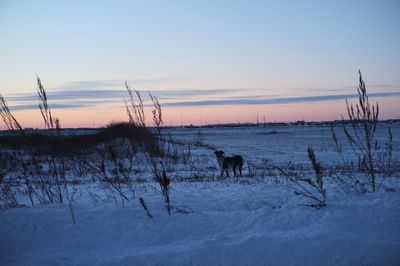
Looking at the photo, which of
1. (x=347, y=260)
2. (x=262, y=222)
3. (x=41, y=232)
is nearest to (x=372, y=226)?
(x=347, y=260)

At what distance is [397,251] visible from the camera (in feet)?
11.9

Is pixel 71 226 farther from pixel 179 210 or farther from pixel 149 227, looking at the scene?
pixel 179 210

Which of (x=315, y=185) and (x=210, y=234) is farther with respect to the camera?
(x=315, y=185)

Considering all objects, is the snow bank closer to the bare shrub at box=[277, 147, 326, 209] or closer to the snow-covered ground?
the snow-covered ground

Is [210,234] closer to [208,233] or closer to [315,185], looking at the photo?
[208,233]

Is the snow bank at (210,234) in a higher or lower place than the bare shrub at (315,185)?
lower

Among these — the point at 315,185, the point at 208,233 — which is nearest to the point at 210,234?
the point at 208,233

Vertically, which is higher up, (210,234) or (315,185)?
(315,185)

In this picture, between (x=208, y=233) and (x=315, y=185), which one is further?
(x=315, y=185)

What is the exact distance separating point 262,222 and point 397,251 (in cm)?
156

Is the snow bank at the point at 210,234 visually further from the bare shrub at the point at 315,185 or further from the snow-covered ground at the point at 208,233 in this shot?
the bare shrub at the point at 315,185

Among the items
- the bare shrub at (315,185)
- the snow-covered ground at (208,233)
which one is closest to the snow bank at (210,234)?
the snow-covered ground at (208,233)

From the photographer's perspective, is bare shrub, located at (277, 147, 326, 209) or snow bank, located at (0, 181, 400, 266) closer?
snow bank, located at (0, 181, 400, 266)

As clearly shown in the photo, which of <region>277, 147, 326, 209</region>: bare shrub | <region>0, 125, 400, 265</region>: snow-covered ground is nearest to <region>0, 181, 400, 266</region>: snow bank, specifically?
<region>0, 125, 400, 265</region>: snow-covered ground
